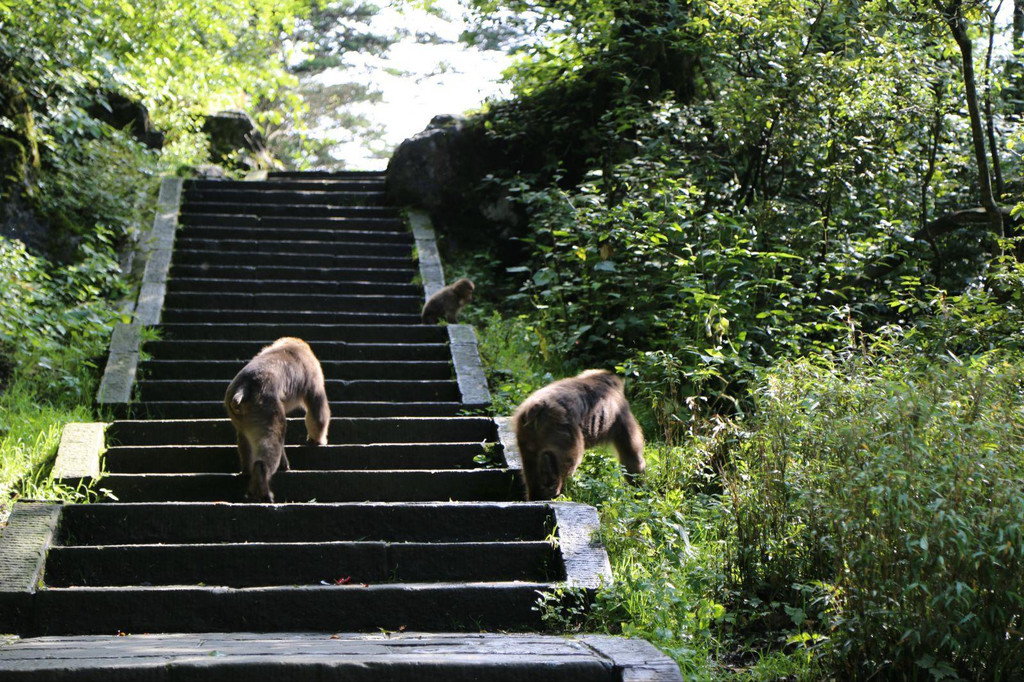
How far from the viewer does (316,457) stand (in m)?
7.74

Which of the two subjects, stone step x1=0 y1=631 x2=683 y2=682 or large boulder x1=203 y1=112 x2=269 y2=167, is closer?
stone step x1=0 y1=631 x2=683 y2=682

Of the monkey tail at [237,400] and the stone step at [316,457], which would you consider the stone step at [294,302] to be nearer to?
the stone step at [316,457]

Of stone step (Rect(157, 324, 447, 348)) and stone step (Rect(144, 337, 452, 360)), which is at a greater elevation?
stone step (Rect(157, 324, 447, 348))

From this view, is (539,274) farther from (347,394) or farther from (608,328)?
(347,394)

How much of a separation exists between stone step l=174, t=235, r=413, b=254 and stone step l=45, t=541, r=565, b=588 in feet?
23.9

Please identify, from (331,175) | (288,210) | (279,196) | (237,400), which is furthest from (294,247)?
(237,400)

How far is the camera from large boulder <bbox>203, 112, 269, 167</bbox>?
1866 cm

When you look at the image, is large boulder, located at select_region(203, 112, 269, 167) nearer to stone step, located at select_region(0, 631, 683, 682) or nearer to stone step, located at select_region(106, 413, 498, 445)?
stone step, located at select_region(106, 413, 498, 445)

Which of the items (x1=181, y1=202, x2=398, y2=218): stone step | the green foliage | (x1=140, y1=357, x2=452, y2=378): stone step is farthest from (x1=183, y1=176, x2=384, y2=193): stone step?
(x1=140, y1=357, x2=452, y2=378): stone step

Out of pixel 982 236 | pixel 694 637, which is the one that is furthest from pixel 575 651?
pixel 982 236

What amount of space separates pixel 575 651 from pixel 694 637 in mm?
775

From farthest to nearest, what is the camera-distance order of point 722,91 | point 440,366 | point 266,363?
point 722,91 → point 440,366 → point 266,363

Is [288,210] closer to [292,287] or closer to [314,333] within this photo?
[292,287]

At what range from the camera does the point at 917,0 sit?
9555 millimetres
